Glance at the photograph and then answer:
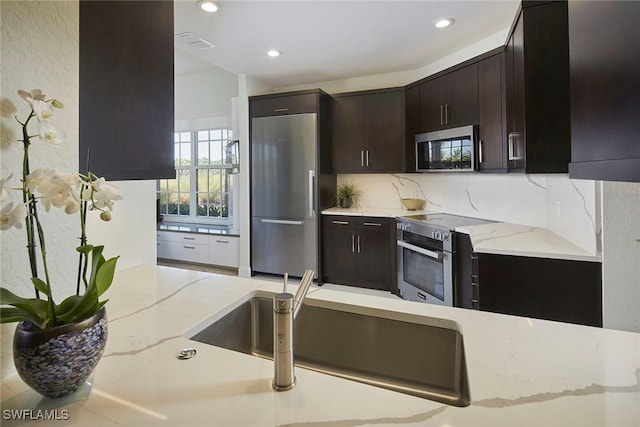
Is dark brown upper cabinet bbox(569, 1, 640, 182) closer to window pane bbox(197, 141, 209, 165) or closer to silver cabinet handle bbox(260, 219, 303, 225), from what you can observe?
silver cabinet handle bbox(260, 219, 303, 225)

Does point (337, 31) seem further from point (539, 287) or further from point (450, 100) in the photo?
point (539, 287)

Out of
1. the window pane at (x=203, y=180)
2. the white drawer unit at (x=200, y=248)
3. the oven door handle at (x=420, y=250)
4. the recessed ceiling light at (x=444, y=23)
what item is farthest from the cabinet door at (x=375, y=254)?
the window pane at (x=203, y=180)

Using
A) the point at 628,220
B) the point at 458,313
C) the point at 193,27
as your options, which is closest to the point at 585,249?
the point at 628,220

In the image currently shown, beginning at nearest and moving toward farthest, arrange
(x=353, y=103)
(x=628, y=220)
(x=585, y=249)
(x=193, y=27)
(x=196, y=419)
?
(x=196, y=419) → (x=628, y=220) → (x=585, y=249) → (x=193, y=27) → (x=353, y=103)

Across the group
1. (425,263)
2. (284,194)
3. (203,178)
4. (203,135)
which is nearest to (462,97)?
(425,263)

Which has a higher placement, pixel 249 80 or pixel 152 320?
pixel 249 80

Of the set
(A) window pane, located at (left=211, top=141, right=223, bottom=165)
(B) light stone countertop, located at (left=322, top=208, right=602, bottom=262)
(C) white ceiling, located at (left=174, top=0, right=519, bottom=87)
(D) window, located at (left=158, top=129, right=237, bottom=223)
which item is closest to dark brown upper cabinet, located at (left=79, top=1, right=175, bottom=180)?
(C) white ceiling, located at (left=174, top=0, right=519, bottom=87)

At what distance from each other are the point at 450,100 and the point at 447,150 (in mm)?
475

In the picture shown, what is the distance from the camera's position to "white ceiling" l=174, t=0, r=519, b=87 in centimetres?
267

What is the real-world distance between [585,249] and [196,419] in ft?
7.20

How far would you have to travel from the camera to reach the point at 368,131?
13.6 ft

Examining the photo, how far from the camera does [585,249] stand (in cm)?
194

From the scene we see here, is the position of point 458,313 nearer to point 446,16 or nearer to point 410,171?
point 446,16

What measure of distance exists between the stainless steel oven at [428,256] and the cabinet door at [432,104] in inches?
38.4
